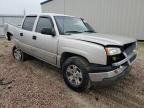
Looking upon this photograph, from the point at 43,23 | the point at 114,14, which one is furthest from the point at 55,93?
the point at 114,14

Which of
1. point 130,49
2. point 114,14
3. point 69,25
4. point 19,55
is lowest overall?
point 19,55

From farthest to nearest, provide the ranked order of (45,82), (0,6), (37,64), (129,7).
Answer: (0,6), (129,7), (37,64), (45,82)

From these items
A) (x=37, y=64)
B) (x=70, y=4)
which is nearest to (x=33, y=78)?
(x=37, y=64)

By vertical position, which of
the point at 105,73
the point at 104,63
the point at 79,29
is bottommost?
the point at 105,73

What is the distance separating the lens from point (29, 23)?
5.40 meters

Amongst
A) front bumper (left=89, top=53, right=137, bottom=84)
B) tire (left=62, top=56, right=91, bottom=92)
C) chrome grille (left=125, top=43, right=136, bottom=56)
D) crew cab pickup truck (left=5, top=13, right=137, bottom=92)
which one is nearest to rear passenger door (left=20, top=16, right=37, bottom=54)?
crew cab pickup truck (left=5, top=13, right=137, bottom=92)

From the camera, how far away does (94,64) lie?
328cm

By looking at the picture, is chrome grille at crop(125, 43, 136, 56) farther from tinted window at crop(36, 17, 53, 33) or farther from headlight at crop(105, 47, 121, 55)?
tinted window at crop(36, 17, 53, 33)

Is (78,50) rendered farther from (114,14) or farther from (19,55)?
(114,14)

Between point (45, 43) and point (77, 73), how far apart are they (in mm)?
1326

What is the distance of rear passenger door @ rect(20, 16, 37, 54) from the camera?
5.12m

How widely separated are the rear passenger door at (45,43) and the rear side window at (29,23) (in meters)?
0.38

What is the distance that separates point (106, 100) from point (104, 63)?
848 mm

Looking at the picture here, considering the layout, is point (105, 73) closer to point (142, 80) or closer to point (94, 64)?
point (94, 64)
